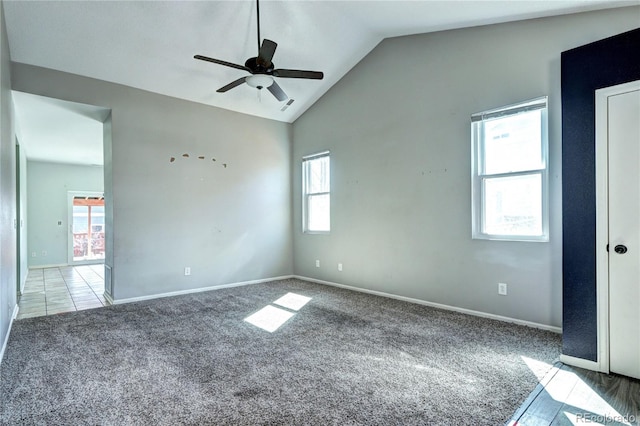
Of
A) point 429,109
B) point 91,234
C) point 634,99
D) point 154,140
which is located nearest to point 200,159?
Result: point 154,140

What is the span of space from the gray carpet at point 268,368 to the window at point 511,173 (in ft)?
3.37

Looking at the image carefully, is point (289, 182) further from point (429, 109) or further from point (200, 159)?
point (429, 109)

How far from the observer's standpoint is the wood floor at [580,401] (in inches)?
72.9

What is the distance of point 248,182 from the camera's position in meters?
5.75

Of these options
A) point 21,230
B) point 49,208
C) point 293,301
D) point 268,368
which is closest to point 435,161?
point 293,301

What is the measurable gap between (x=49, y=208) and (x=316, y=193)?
6.97 metres

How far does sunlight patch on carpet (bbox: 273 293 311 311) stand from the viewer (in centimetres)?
424

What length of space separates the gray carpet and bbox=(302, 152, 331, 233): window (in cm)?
211

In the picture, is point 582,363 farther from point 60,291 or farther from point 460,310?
point 60,291

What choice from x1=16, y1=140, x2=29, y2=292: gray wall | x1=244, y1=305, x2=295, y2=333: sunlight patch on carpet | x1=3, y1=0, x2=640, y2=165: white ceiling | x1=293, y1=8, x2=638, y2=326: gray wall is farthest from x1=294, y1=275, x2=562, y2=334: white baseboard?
x1=16, y1=140, x2=29, y2=292: gray wall

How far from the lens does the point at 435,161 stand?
13.5ft

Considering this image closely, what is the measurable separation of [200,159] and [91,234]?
593cm

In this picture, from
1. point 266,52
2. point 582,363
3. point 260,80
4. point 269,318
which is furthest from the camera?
point 269,318

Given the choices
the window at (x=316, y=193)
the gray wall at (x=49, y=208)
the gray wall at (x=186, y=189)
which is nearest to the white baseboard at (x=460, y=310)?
the window at (x=316, y=193)
